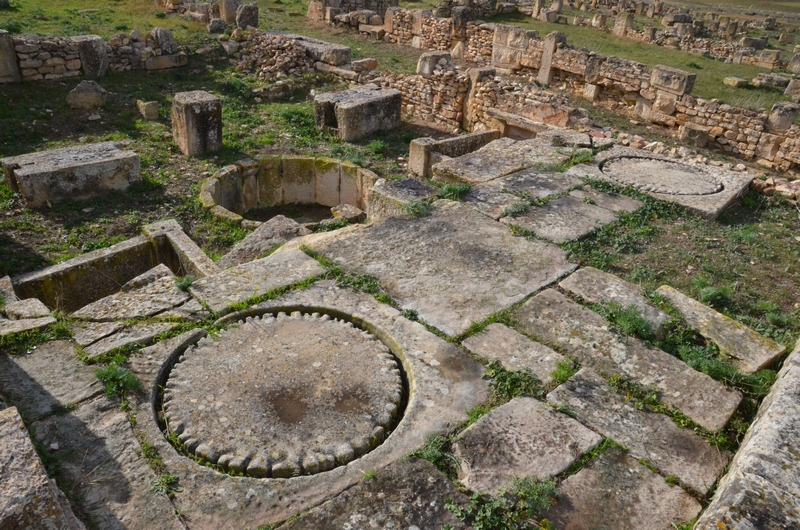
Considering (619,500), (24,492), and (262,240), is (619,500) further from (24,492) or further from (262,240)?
(262,240)

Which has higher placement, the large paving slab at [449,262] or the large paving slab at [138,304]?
the large paving slab at [449,262]

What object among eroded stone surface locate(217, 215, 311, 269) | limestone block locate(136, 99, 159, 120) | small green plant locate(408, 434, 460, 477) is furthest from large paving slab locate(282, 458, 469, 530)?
limestone block locate(136, 99, 159, 120)

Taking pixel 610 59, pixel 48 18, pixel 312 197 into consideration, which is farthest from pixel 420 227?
pixel 48 18

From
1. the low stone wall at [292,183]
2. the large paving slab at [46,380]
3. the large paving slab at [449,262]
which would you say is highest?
the large paving slab at [449,262]

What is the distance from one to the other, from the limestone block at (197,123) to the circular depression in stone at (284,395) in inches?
261

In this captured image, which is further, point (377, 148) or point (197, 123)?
point (377, 148)

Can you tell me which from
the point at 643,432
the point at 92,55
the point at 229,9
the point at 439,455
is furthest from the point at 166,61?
the point at 643,432

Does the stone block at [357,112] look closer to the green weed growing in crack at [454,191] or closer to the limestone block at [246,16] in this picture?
the green weed growing in crack at [454,191]

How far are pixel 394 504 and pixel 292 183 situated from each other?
8226mm

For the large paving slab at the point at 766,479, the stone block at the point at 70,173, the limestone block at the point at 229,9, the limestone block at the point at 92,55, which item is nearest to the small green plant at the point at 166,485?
the large paving slab at the point at 766,479

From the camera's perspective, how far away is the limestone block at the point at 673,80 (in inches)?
505

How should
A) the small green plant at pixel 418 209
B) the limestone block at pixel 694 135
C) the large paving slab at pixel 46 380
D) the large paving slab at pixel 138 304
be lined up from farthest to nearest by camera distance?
the limestone block at pixel 694 135
the small green plant at pixel 418 209
the large paving slab at pixel 138 304
the large paving slab at pixel 46 380

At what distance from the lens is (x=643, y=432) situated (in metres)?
3.89

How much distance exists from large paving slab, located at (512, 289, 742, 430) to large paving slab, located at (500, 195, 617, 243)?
1.20 m
